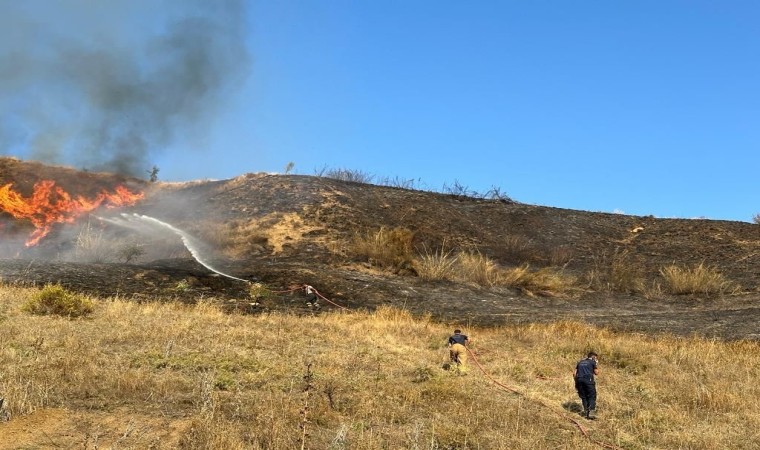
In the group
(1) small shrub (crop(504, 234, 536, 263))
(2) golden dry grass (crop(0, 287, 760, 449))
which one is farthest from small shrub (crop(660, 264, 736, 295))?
(2) golden dry grass (crop(0, 287, 760, 449))

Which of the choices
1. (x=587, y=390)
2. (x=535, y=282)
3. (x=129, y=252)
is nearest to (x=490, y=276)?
(x=535, y=282)

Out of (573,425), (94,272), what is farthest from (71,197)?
(573,425)

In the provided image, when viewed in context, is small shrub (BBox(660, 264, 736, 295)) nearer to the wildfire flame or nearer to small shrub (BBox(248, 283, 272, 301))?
small shrub (BBox(248, 283, 272, 301))

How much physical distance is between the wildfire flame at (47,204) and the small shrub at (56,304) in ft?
39.8

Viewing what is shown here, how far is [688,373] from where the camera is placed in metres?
10.2

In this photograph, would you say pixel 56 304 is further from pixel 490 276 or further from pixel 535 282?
pixel 535 282

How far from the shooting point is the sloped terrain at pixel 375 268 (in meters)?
16.3

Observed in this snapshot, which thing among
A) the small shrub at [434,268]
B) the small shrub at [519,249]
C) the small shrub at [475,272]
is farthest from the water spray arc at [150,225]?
the small shrub at [519,249]

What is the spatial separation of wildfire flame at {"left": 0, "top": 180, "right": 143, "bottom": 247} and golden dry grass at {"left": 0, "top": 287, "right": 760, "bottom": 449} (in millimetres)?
12038

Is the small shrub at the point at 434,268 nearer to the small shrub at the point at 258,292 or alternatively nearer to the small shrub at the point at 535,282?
the small shrub at the point at 535,282

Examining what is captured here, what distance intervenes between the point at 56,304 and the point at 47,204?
607 inches

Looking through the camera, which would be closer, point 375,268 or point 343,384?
point 343,384

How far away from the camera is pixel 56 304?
1159cm

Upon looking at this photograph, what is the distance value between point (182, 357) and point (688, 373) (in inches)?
333
